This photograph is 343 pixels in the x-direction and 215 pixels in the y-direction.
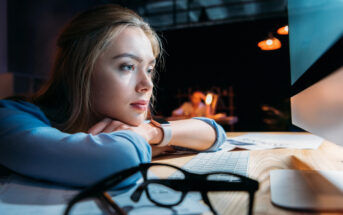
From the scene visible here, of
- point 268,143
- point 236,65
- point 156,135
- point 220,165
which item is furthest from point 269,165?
point 236,65

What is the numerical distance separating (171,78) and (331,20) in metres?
5.58

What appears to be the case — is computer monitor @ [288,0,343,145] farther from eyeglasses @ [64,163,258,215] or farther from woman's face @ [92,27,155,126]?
woman's face @ [92,27,155,126]

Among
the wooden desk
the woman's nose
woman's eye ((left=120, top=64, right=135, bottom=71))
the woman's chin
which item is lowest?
the wooden desk

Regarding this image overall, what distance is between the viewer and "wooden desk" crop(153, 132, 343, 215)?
0.28m

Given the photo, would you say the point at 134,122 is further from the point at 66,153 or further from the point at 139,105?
the point at 66,153

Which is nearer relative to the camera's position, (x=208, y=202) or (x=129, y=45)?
(x=208, y=202)

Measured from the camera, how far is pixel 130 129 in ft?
1.78

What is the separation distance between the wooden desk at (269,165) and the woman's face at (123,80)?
0.55 feet

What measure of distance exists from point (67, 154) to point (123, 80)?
27 centimetres

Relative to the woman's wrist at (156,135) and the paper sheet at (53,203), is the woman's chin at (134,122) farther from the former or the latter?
the paper sheet at (53,203)

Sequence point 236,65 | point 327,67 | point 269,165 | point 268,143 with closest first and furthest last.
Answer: point 327,67 < point 269,165 < point 268,143 < point 236,65

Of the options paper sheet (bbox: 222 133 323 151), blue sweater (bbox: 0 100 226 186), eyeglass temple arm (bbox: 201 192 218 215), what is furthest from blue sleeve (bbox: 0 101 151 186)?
paper sheet (bbox: 222 133 323 151)

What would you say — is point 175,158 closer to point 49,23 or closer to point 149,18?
point 49,23

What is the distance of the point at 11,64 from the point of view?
2902 mm
